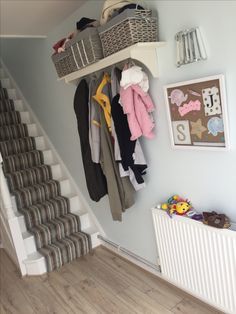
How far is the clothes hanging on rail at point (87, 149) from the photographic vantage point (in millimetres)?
2230

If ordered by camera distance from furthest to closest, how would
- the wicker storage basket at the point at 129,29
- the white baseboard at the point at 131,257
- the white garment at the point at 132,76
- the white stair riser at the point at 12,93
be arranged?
1. the white stair riser at the point at 12,93
2. the white baseboard at the point at 131,257
3. the white garment at the point at 132,76
4. the wicker storage basket at the point at 129,29

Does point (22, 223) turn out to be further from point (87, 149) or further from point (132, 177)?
point (132, 177)

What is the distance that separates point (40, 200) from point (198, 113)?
2.16m

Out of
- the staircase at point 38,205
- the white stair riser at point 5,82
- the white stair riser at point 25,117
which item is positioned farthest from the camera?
the white stair riser at point 5,82

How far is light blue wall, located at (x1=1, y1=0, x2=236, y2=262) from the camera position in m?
1.46

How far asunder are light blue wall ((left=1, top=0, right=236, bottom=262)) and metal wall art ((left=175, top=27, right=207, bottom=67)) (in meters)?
0.04

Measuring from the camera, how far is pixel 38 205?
3104mm

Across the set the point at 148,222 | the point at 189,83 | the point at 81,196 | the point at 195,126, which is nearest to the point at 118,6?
the point at 189,83

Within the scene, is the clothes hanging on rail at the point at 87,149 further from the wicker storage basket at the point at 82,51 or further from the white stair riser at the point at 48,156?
the white stair riser at the point at 48,156

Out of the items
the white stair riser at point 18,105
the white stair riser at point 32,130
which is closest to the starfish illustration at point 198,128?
the white stair riser at point 32,130

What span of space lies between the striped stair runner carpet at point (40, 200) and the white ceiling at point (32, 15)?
4.32 ft

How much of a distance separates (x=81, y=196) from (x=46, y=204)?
0.38 meters

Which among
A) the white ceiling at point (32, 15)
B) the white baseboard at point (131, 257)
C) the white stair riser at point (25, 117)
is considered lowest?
the white baseboard at point (131, 257)

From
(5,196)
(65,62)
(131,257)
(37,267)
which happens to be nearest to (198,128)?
(65,62)
